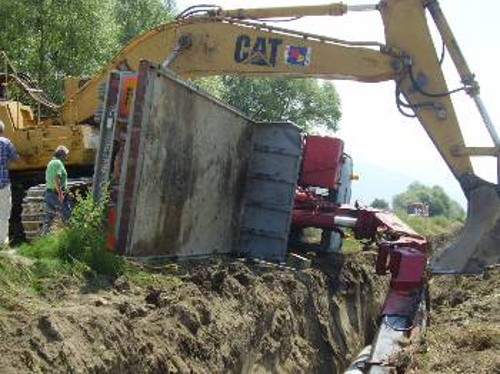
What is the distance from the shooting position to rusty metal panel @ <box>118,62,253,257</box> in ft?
27.9

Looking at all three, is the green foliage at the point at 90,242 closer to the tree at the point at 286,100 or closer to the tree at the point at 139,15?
the tree at the point at 139,15

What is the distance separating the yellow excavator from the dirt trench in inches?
77.5

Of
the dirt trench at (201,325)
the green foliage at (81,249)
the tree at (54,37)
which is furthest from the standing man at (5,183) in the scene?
the tree at (54,37)

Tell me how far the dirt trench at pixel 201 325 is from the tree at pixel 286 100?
82.7 ft

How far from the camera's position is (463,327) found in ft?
32.8

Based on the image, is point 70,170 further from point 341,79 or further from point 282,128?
point 341,79

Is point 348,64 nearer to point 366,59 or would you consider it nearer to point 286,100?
point 366,59

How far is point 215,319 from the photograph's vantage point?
7.62 metres

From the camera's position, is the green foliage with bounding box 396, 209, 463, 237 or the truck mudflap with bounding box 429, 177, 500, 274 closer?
the truck mudflap with bounding box 429, 177, 500, 274

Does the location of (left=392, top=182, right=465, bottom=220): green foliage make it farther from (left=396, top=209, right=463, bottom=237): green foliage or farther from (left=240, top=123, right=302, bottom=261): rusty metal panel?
(left=240, top=123, right=302, bottom=261): rusty metal panel

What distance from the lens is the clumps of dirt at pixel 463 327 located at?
7.95 m

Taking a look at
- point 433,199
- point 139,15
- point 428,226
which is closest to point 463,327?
point 139,15

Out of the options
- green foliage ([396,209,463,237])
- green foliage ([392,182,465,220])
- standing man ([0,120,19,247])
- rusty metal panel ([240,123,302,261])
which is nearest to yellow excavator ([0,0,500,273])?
rusty metal panel ([240,123,302,261])

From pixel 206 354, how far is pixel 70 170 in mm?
6238
